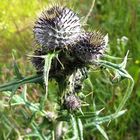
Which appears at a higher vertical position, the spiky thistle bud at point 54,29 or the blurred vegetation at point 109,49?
the blurred vegetation at point 109,49

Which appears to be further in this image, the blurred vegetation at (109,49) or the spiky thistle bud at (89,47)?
the blurred vegetation at (109,49)

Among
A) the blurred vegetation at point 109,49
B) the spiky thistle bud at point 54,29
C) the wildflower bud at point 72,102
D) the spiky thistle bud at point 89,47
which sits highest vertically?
the blurred vegetation at point 109,49

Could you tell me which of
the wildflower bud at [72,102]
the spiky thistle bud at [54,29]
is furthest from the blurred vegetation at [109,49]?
the spiky thistle bud at [54,29]

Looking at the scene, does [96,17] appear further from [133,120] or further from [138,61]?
[133,120]

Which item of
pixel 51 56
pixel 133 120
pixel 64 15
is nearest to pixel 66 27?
pixel 64 15

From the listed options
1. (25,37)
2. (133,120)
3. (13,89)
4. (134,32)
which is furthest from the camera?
(25,37)

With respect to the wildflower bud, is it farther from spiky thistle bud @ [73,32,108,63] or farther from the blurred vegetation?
the blurred vegetation

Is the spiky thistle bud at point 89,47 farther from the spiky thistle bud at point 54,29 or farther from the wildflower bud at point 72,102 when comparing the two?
the wildflower bud at point 72,102
